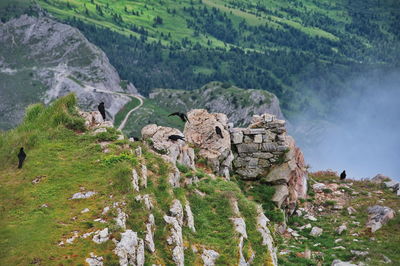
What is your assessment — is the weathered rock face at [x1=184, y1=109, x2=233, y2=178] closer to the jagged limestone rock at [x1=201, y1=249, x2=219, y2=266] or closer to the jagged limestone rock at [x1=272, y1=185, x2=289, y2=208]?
the jagged limestone rock at [x1=272, y1=185, x2=289, y2=208]

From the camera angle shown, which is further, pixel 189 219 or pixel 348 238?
pixel 348 238

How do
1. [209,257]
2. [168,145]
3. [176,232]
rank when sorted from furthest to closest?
[168,145] → [209,257] → [176,232]

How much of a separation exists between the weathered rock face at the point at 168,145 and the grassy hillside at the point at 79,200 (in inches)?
69.7

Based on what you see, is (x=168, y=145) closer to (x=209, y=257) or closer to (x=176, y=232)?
(x=176, y=232)

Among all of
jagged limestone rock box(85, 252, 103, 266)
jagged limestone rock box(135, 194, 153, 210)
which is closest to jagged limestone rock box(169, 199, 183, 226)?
jagged limestone rock box(135, 194, 153, 210)

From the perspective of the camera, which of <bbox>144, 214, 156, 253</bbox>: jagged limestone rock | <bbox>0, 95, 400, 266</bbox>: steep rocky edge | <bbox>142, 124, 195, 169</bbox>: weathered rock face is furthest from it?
<bbox>142, 124, 195, 169</bbox>: weathered rock face

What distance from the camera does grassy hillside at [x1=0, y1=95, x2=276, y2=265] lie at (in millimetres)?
18609

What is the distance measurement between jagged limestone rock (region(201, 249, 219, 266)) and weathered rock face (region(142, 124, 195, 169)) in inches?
301

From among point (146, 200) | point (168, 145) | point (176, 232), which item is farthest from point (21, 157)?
point (168, 145)

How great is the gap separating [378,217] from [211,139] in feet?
46.9

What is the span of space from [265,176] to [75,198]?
22304 millimetres

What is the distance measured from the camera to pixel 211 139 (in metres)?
39.3

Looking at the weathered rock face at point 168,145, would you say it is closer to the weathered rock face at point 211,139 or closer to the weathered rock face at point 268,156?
the weathered rock face at point 211,139

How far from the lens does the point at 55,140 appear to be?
2755cm
